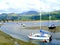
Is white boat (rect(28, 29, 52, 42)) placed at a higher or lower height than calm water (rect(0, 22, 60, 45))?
lower

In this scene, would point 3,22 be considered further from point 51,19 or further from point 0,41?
point 51,19

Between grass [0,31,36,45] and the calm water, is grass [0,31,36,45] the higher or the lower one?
the lower one

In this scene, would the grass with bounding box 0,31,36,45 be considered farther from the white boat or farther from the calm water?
the white boat

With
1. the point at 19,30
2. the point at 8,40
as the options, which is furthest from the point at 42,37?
the point at 8,40

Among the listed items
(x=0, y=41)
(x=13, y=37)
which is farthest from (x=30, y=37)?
(x=0, y=41)

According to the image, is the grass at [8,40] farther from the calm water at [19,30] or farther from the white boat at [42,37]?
the white boat at [42,37]

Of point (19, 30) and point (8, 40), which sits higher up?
point (19, 30)

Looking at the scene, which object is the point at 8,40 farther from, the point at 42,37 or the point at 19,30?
the point at 42,37

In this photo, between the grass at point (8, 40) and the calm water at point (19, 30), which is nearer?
the grass at point (8, 40)

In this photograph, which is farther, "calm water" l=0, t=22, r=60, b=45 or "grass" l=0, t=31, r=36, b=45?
"calm water" l=0, t=22, r=60, b=45

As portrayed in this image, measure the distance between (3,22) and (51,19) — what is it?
48.4 inches

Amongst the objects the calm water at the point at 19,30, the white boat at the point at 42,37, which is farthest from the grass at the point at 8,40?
the white boat at the point at 42,37

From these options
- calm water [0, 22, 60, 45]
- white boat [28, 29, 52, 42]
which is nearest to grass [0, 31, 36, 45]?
calm water [0, 22, 60, 45]

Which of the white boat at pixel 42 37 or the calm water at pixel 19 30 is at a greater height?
the calm water at pixel 19 30
